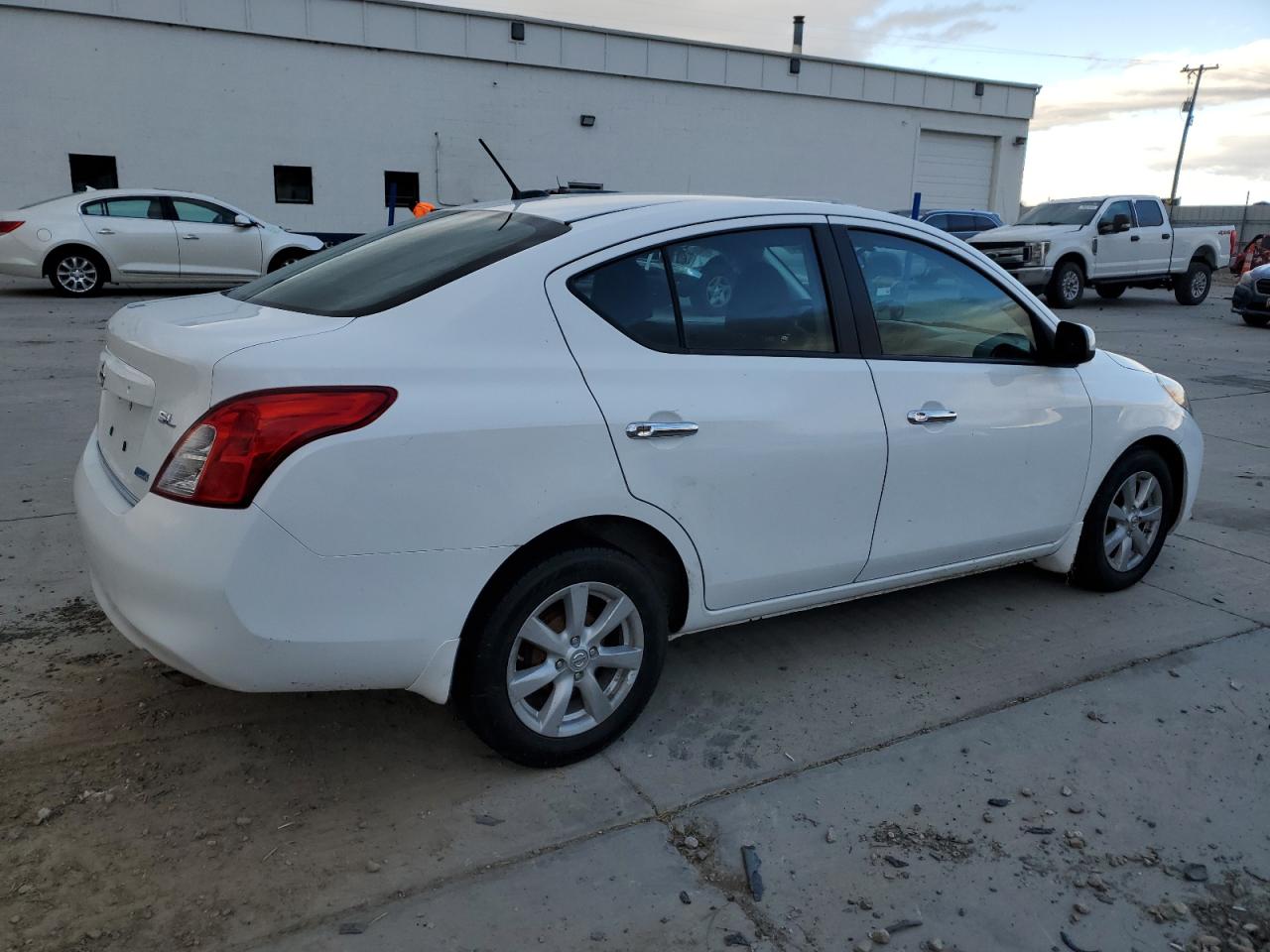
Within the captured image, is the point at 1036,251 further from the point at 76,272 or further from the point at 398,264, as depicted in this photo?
the point at 398,264

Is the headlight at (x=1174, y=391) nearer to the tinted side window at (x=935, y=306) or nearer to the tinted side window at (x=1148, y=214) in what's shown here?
the tinted side window at (x=935, y=306)

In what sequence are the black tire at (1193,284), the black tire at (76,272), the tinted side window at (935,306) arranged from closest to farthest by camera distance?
the tinted side window at (935,306) → the black tire at (76,272) → the black tire at (1193,284)

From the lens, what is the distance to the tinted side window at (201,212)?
1487 centimetres

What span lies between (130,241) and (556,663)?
13.9 metres

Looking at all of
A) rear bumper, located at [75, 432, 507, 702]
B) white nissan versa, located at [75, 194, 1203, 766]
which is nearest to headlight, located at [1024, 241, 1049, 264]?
white nissan versa, located at [75, 194, 1203, 766]

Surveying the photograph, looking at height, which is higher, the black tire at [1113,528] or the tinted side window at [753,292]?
the tinted side window at [753,292]

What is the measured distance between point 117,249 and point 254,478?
13.9 metres

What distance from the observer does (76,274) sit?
14523 mm

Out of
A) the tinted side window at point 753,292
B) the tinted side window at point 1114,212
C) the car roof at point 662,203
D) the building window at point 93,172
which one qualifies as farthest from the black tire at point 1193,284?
the building window at point 93,172

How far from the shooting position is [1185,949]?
8.26 ft

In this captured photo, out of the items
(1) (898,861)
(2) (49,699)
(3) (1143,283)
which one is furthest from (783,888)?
(3) (1143,283)

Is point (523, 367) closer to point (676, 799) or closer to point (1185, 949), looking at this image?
point (676, 799)

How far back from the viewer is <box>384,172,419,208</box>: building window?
22.8 metres

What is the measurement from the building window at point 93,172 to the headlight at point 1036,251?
17.1 meters
